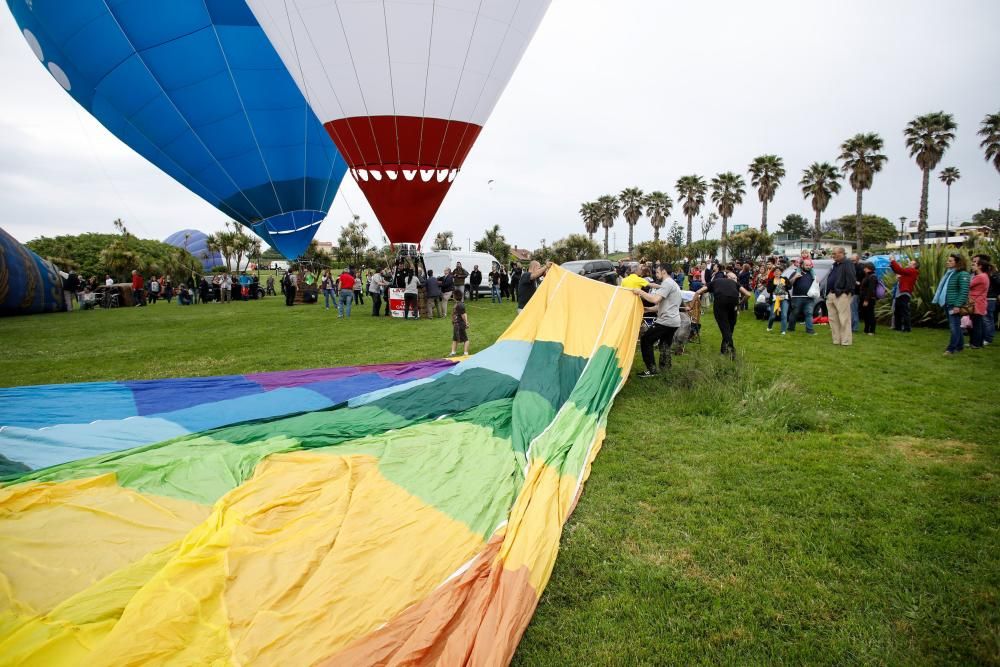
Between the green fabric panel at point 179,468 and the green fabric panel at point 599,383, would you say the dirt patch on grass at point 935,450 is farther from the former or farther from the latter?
the green fabric panel at point 179,468

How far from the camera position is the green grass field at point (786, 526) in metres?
2.33

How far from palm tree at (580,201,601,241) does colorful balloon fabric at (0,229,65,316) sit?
60.1 metres

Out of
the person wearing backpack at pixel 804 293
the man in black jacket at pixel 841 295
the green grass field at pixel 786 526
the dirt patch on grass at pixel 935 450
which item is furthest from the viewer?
the person wearing backpack at pixel 804 293

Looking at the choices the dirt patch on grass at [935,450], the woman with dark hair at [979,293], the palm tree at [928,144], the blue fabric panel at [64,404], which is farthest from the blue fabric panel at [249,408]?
the palm tree at [928,144]

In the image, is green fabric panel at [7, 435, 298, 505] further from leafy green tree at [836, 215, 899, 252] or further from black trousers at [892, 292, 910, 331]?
leafy green tree at [836, 215, 899, 252]

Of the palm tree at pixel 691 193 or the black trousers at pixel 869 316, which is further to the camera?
the palm tree at pixel 691 193

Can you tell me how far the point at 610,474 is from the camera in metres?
3.97

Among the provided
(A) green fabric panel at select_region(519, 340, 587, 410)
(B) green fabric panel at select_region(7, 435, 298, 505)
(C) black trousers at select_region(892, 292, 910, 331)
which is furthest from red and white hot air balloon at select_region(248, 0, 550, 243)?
(C) black trousers at select_region(892, 292, 910, 331)

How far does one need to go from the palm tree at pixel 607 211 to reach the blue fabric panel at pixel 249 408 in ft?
215

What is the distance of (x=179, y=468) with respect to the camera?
3.74 meters

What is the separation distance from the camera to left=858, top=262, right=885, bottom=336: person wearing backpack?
10523 mm

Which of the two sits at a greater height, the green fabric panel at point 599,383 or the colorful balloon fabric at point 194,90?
the colorful balloon fabric at point 194,90

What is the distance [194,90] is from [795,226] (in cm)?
11328

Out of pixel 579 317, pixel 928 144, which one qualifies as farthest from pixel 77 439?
pixel 928 144
